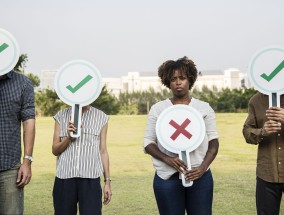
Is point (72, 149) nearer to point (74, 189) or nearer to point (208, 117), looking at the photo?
point (74, 189)

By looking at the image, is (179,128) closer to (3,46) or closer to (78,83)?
(78,83)

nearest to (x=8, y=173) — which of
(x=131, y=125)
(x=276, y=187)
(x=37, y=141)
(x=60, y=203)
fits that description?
(x=60, y=203)

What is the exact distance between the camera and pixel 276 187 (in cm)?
270

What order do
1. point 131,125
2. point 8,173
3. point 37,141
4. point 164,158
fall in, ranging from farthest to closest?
point 131,125 → point 37,141 → point 164,158 → point 8,173

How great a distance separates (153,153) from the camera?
8.63 feet

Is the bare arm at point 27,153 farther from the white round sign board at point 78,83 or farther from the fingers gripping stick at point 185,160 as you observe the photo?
the fingers gripping stick at point 185,160

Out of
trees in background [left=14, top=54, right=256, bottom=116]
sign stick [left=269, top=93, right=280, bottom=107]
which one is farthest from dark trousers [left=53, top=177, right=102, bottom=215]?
trees in background [left=14, top=54, right=256, bottom=116]

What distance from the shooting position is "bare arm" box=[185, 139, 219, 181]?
8.17ft

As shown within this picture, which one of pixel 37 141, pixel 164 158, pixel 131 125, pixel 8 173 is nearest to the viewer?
pixel 8 173

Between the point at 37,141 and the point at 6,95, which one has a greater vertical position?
the point at 6,95

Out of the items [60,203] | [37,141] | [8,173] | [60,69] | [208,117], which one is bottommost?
[37,141]

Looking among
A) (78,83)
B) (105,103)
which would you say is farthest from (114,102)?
(78,83)

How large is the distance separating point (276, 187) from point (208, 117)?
1.90ft

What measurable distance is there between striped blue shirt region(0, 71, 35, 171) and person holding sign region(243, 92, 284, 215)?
4.31 ft
